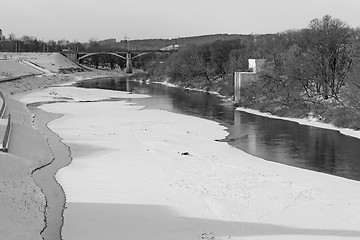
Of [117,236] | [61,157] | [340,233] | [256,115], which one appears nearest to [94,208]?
[117,236]

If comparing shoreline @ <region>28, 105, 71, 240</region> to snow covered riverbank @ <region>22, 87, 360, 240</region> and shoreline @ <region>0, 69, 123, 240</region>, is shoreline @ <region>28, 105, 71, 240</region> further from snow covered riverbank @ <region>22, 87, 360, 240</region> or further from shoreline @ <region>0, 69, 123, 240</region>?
snow covered riverbank @ <region>22, 87, 360, 240</region>

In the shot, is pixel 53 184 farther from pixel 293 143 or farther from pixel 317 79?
pixel 317 79

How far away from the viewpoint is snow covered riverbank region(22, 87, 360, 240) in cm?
1246

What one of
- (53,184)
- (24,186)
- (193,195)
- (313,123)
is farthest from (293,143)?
(24,186)

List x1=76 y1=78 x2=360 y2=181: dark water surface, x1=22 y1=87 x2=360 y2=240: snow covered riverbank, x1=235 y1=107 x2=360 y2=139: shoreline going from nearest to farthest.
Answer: x1=22 y1=87 x2=360 y2=240: snow covered riverbank
x1=76 y1=78 x2=360 y2=181: dark water surface
x1=235 y1=107 x2=360 y2=139: shoreline

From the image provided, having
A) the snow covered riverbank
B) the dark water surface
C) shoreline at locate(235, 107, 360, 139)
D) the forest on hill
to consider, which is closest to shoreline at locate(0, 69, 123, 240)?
the snow covered riverbank

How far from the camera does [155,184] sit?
55.1ft

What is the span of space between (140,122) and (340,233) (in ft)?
73.7

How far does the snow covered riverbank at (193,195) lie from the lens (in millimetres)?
12461

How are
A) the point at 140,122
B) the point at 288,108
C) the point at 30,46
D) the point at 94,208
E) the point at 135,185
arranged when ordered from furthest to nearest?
the point at 30,46, the point at 288,108, the point at 140,122, the point at 135,185, the point at 94,208

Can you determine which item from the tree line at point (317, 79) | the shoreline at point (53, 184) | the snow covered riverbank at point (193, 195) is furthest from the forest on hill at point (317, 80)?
the shoreline at point (53, 184)

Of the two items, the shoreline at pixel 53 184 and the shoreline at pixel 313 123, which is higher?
the shoreline at pixel 313 123

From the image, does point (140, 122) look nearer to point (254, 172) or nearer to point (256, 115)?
point (256, 115)

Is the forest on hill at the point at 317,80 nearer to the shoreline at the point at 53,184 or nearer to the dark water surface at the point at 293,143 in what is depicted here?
the dark water surface at the point at 293,143
